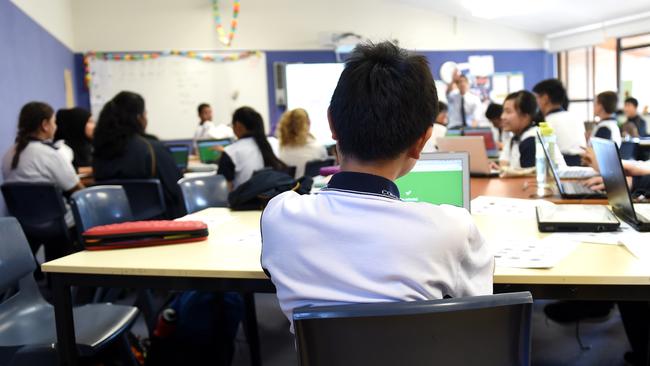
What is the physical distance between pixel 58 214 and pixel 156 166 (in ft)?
2.05

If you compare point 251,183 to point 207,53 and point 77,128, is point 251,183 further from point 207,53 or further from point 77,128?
point 207,53

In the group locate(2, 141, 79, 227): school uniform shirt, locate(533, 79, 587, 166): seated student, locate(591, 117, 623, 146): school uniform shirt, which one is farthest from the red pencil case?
locate(591, 117, 623, 146): school uniform shirt

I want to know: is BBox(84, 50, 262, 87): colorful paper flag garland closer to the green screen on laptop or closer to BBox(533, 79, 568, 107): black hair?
BBox(533, 79, 568, 107): black hair

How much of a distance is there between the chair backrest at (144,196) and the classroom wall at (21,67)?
Answer: 123 cm

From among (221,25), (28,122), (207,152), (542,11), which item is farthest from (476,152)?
(221,25)

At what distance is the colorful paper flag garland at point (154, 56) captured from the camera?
8.35 metres

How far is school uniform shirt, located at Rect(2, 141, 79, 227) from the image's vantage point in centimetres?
374

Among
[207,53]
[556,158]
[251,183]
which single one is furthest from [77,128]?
[207,53]

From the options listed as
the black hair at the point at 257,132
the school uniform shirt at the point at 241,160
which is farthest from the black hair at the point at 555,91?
the school uniform shirt at the point at 241,160

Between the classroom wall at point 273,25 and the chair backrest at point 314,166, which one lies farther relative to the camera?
the classroom wall at point 273,25

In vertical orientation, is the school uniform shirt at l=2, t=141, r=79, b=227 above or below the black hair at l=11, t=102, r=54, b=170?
below

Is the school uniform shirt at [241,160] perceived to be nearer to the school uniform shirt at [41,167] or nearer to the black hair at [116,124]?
the black hair at [116,124]

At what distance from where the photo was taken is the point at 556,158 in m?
2.95

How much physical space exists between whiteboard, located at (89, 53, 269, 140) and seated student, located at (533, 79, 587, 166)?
511 centimetres
